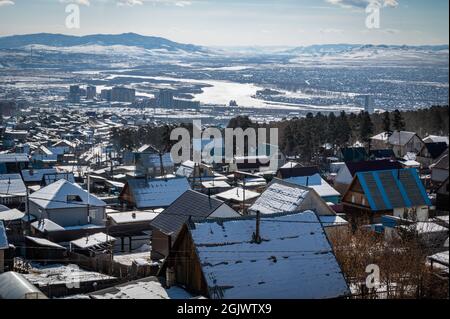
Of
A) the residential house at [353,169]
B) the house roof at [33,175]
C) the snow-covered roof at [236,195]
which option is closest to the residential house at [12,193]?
the house roof at [33,175]

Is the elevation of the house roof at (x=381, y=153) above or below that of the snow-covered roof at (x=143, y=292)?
below

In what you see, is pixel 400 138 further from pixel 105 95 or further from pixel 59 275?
pixel 105 95

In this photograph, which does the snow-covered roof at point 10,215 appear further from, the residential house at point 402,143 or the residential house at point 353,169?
the residential house at point 402,143

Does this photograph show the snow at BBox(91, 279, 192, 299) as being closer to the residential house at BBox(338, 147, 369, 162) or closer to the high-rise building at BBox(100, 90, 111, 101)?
the residential house at BBox(338, 147, 369, 162)

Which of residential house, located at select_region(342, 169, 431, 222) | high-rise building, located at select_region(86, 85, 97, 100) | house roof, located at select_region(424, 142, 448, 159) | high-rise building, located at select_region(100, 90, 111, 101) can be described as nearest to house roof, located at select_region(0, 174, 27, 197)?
residential house, located at select_region(342, 169, 431, 222)

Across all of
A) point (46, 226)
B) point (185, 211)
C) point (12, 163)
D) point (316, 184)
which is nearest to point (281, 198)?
point (185, 211)

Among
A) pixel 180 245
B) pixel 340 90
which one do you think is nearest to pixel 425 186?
pixel 180 245
